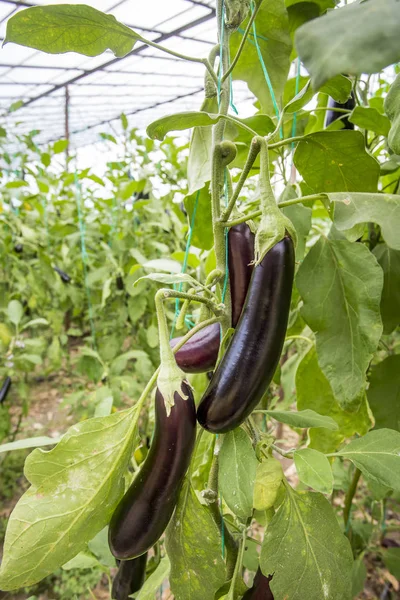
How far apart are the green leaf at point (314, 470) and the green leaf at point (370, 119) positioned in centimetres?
47

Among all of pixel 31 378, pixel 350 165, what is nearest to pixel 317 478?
pixel 350 165

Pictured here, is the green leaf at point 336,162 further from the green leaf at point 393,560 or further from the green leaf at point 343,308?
the green leaf at point 393,560

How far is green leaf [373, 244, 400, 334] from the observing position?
0.72m

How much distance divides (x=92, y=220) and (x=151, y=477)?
2.24 meters

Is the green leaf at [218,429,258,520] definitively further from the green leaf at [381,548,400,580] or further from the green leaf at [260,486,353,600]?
the green leaf at [381,548,400,580]

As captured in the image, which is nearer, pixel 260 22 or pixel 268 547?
pixel 268 547

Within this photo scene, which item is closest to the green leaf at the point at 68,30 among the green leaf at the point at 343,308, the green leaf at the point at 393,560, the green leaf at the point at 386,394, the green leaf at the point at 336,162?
the green leaf at the point at 336,162

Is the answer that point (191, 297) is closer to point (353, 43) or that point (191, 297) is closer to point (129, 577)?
point (353, 43)

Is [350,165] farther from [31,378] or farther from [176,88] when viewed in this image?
[176,88]

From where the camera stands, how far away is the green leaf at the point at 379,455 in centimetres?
49

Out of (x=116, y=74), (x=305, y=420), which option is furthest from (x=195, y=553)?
(x=116, y=74)

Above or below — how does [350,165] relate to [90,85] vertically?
below

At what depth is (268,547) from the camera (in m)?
0.48

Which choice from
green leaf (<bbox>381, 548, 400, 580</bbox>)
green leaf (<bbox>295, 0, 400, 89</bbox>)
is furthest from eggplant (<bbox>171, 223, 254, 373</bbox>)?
green leaf (<bbox>381, 548, 400, 580</bbox>)
